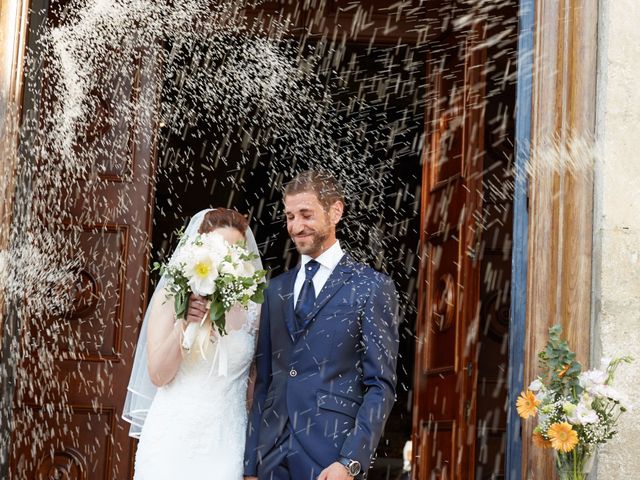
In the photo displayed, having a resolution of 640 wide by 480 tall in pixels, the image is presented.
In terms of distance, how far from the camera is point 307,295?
4008 millimetres

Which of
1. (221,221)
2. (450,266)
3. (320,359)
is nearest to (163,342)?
(221,221)

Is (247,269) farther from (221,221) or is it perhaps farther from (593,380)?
(593,380)

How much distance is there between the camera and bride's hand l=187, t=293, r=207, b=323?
3959mm

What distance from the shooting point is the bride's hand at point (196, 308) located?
3.96m

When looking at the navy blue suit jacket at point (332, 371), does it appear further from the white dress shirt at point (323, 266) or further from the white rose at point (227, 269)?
the white rose at point (227, 269)

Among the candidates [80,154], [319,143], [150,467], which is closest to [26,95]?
[80,154]

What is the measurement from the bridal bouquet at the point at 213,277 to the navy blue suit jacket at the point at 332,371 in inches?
8.2

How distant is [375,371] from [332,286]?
39cm

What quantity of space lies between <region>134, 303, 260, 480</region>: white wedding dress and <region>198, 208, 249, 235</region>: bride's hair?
400mm

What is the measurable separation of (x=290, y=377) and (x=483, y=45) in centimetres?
263

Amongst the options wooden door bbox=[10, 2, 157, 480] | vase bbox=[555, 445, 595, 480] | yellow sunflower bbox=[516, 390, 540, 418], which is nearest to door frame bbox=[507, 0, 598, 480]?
vase bbox=[555, 445, 595, 480]

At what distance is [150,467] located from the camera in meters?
4.12

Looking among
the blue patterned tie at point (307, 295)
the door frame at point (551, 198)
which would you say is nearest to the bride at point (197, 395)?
the blue patterned tie at point (307, 295)

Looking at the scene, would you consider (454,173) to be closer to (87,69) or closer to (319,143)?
(87,69)
